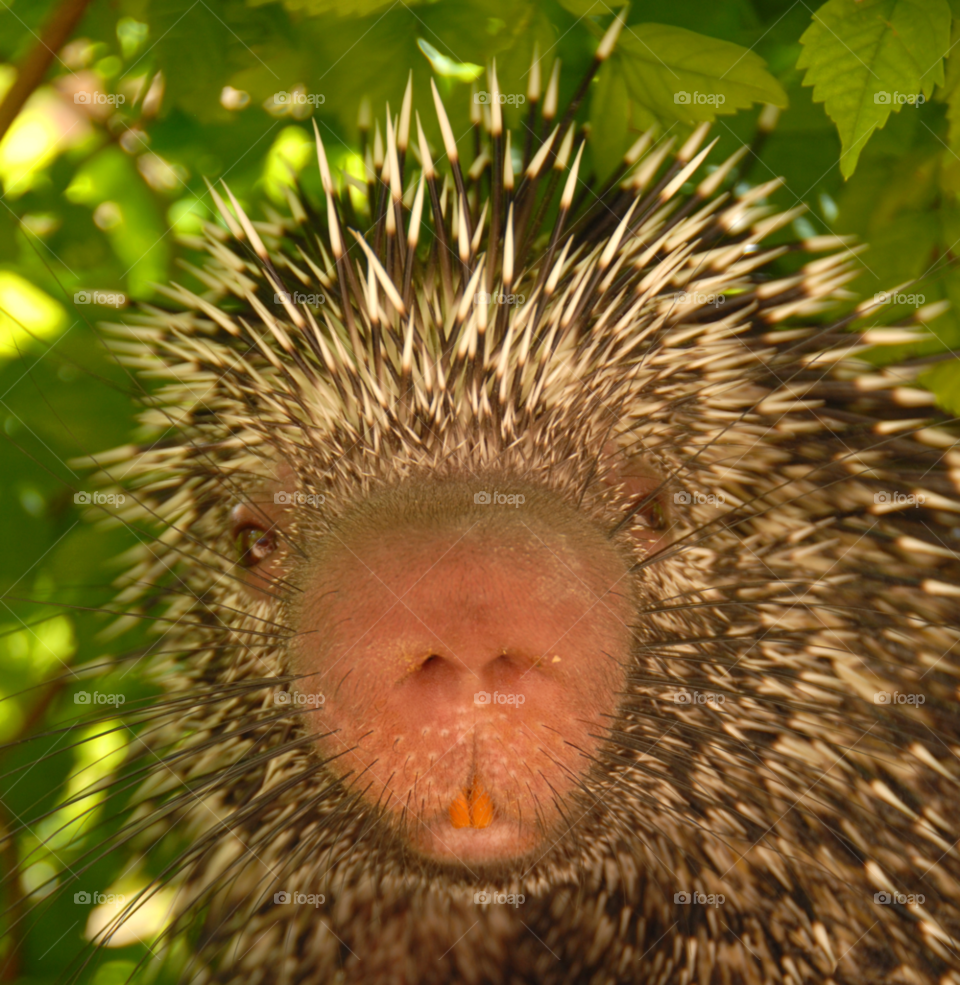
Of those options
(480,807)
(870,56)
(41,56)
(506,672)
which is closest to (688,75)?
(870,56)

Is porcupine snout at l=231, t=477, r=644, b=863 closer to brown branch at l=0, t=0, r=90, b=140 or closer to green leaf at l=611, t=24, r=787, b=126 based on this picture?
green leaf at l=611, t=24, r=787, b=126

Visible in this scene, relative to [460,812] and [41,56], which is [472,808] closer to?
[460,812]

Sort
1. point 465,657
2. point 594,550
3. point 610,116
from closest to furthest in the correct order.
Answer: point 465,657 < point 594,550 < point 610,116

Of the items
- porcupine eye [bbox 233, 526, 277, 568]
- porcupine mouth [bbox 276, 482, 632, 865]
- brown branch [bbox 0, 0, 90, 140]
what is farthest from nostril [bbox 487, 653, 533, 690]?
brown branch [bbox 0, 0, 90, 140]

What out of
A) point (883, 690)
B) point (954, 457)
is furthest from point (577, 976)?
point (954, 457)

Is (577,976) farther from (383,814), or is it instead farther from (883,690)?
(883,690)
